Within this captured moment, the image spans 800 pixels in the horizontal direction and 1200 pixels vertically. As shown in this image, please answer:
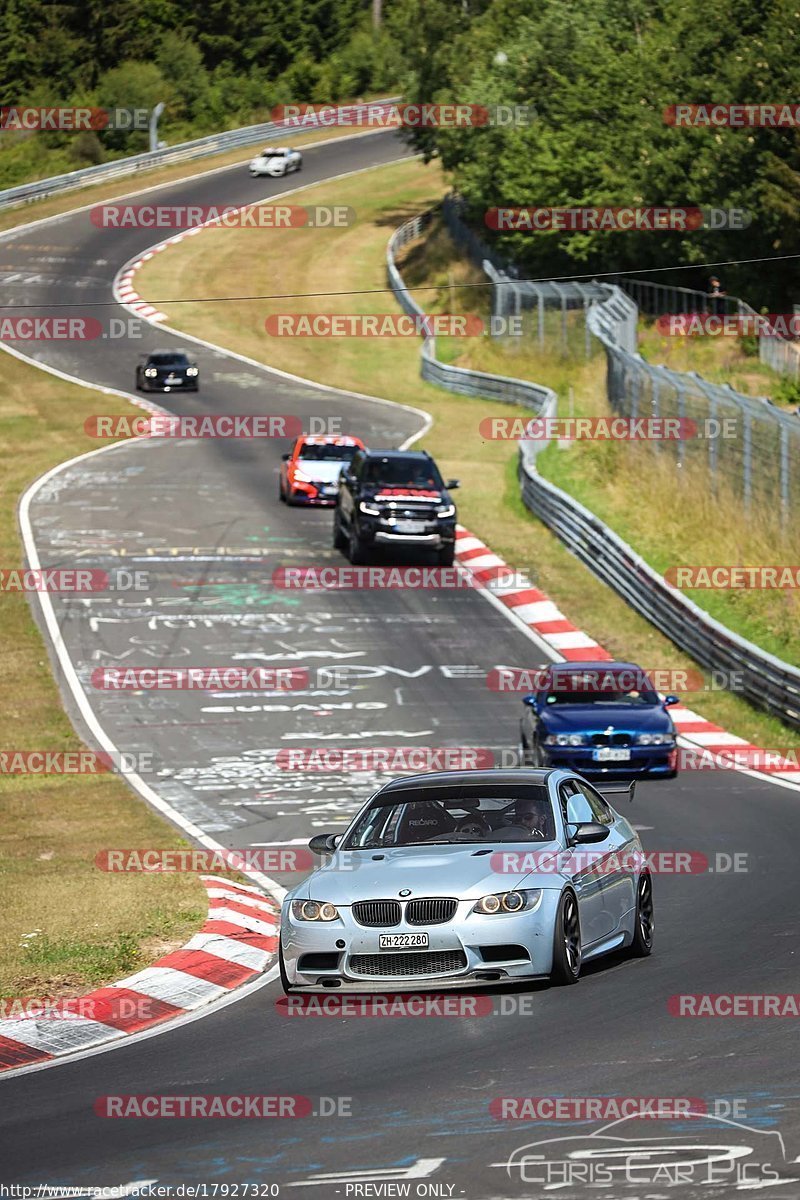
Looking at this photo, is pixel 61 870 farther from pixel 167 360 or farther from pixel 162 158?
pixel 162 158

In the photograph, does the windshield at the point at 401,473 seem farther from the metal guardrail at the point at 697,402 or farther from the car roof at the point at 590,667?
the car roof at the point at 590,667

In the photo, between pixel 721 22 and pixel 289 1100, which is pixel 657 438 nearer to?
pixel 721 22

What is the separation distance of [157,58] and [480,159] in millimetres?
48535

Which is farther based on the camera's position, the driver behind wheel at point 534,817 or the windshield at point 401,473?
the windshield at point 401,473

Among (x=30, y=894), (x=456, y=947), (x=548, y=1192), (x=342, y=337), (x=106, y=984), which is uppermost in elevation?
(x=548, y=1192)

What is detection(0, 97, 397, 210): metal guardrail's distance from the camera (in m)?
82.2

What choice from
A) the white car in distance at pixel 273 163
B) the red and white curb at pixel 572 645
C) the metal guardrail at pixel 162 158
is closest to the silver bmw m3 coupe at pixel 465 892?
the red and white curb at pixel 572 645

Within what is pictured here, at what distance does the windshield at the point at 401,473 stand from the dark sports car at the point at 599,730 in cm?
1138

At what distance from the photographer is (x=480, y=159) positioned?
63500 millimetres

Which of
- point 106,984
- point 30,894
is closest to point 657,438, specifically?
point 30,894

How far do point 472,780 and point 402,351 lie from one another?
49892 millimetres

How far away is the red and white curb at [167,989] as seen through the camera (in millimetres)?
10883

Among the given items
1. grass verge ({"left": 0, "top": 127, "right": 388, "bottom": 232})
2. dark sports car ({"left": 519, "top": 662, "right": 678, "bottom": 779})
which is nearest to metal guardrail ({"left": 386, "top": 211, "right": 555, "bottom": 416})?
grass verge ({"left": 0, "top": 127, "right": 388, "bottom": 232})

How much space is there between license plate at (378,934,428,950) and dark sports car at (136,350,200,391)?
141 ft
